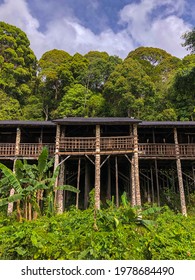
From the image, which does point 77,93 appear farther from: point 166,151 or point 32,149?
point 166,151

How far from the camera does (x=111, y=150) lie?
1688 centimetres

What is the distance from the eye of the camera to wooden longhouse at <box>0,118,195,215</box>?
16859mm

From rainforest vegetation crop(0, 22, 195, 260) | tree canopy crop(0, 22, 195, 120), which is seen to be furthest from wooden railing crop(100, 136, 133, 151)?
tree canopy crop(0, 22, 195, 120)

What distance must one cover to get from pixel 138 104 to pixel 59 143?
46.4 ft

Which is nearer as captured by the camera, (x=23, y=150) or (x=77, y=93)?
(x=23, y=150)

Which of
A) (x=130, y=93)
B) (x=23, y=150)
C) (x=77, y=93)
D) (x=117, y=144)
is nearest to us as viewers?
(x=117, y=144)

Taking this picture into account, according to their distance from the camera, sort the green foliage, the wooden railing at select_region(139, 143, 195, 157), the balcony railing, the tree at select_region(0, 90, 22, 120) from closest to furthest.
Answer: the green foliage, the balcony railing, the wooden railing at select_region(139, 143, 195, 157), the tree at select_region(0, 90, 22, 120)

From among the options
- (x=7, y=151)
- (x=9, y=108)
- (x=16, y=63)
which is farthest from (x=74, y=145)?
(x=16, y=63)

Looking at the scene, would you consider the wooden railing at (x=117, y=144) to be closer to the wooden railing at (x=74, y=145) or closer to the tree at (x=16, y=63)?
the wooden railing at (x=74, y=145)

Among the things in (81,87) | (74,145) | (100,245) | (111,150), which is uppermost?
(81,87)

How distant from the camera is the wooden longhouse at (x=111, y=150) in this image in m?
16.9

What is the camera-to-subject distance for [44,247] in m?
5.05

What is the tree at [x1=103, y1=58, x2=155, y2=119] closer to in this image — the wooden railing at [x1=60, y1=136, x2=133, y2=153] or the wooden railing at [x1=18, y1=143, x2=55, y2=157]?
the wooden railing at [x1=60, y1=136, x2=133, y2=153]
